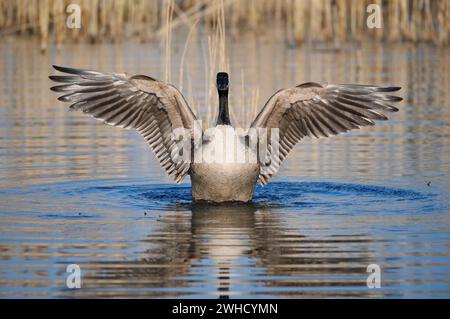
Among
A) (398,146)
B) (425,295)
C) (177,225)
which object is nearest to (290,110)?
(177,225)

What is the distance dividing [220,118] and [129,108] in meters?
1.34

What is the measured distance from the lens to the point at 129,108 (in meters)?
12.2

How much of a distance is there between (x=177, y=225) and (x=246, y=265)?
1.82 m

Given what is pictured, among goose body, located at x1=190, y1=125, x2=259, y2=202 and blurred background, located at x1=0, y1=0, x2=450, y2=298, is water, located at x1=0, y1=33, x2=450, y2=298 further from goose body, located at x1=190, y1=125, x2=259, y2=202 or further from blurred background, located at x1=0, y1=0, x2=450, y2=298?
goose body, located at x1=190, y1=125, x2=259, y2=202

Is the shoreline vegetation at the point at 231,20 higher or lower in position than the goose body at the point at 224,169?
higher

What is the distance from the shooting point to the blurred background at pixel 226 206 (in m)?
8.32

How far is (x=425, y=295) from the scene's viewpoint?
775cm

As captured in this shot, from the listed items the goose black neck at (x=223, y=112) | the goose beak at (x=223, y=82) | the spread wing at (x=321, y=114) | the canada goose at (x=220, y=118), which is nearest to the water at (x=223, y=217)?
the canada goose at (x=220, y=118)

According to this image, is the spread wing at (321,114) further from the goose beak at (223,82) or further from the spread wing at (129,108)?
the spread wing at (129,108)

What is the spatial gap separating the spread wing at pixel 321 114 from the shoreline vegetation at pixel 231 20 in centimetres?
1309

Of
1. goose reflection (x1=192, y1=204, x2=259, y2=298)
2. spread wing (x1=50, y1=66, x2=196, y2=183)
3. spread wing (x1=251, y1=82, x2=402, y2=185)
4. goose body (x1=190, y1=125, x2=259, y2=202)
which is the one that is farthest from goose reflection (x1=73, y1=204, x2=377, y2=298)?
spread wing (x1=251, y1=82, x2=402, y2=185)

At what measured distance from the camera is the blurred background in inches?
328

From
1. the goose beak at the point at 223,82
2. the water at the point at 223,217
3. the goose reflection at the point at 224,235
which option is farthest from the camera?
the goose beak at the point at 223,82

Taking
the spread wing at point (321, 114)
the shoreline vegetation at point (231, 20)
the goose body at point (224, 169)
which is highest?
the shoreline vegetation at point (231, 20)
